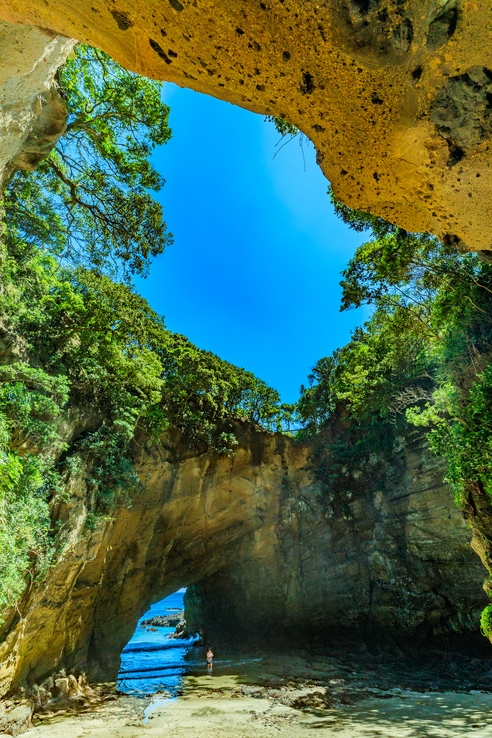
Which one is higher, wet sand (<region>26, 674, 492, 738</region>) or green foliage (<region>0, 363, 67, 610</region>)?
green foliage (<region>0, 363, 67, 610</region>)

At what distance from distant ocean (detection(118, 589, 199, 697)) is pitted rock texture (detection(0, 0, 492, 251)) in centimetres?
1634

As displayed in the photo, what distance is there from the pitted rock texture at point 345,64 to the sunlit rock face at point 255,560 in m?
11.5

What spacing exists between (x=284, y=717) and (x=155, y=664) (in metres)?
13.6

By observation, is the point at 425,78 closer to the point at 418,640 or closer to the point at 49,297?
the point at 49,297

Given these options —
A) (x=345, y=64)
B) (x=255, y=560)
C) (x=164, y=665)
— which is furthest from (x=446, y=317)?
(x=164, y=665)

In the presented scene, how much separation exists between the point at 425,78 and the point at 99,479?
12837 millimetres

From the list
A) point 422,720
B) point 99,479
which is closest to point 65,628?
point 99,479

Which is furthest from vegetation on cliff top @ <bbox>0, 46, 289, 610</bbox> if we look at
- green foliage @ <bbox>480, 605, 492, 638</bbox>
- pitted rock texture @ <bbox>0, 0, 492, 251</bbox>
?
green foliage @ <bbox>480, 605, 492, 638</bbox>

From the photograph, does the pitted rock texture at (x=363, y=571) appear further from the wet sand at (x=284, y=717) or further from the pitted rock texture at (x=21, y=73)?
the pitted rock texture at (x=21, y=73)

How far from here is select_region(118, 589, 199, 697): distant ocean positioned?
45.6 ft

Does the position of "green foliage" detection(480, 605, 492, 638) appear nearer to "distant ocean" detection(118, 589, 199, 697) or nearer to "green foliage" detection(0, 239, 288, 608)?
"green foliage" detection(0, 239, 288, 608)

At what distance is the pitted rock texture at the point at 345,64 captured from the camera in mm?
2082

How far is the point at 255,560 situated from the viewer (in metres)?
20.2

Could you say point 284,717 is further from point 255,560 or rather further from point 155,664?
point 155,664
